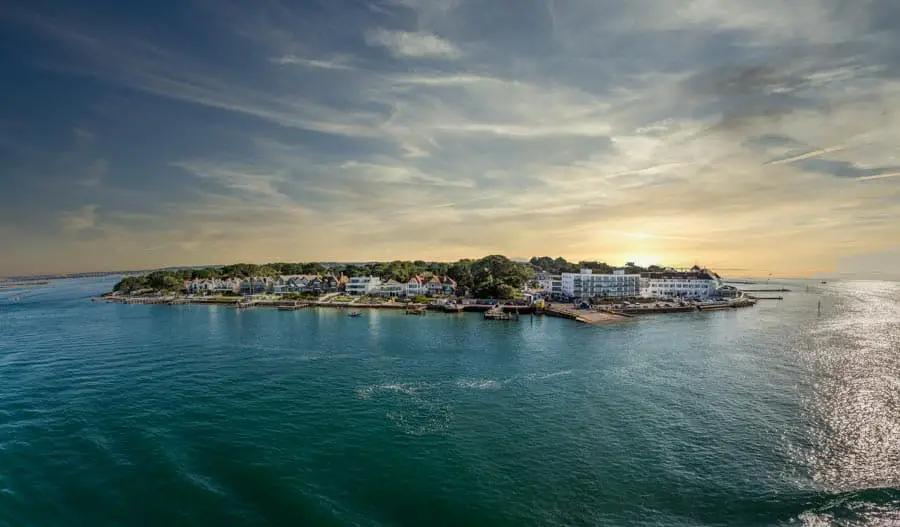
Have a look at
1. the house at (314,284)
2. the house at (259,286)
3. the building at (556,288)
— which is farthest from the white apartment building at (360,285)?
the building at (556,288)

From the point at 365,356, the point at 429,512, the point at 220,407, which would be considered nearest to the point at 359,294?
the point at 365,356

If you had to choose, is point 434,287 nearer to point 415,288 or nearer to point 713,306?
point 415,288

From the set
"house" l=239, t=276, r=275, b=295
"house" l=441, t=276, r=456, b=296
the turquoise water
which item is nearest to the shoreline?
"house" l=239, t=276, r=275, b=295

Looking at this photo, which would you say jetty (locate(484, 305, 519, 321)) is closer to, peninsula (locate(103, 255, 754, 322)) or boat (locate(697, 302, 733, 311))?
peninsula (locate(103, 255, 754, 322))

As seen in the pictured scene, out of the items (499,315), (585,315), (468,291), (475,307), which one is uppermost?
(468,291)

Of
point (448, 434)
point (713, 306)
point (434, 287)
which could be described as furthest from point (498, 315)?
point (448, 434)

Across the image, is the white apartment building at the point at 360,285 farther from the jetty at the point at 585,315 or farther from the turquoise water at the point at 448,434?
the turquoise water at the point at 448,434

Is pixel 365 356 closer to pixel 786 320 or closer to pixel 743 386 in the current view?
pixel 743 386
